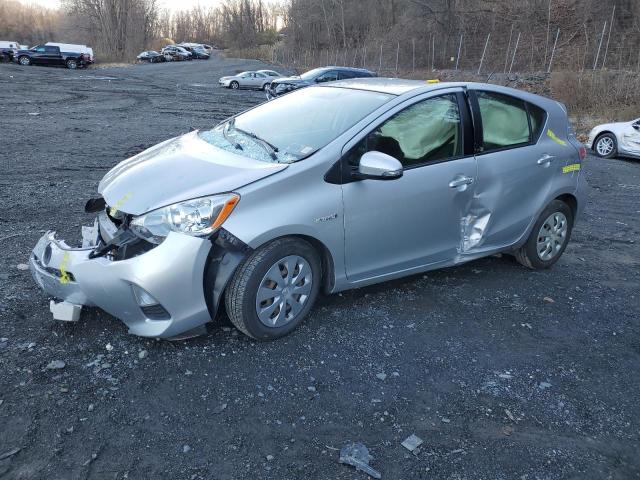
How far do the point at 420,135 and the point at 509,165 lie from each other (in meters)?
0.95

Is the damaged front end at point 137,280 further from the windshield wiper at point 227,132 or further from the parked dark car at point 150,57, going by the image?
the parked dark car at point 150,57

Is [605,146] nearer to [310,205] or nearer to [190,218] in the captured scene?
[310,205]

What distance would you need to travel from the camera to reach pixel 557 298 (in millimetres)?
4715

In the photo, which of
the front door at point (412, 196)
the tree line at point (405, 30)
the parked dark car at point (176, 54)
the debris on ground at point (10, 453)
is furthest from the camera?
the parked dark car at point (176, 54)

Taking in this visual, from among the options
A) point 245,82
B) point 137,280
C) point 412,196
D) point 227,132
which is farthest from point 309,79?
point 137,280

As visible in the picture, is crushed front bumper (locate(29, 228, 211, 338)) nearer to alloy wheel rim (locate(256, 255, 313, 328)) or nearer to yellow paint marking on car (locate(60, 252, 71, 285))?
yellow paint marking on car (locate(60, 252, 71, 285))

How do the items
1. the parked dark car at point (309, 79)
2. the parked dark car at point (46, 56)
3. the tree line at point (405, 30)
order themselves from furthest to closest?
the parked dark car at point (46, 56)
the tree line at point (405, 30)
the parked dark car at point (309, 79)

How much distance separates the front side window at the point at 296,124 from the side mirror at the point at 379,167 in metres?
0.33

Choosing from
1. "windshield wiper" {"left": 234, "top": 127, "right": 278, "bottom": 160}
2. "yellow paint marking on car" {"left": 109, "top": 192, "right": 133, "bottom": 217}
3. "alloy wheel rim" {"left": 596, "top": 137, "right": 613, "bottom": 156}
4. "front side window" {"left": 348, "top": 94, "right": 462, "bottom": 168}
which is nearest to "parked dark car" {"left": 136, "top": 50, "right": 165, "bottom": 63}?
"alloy wheel rim" {"left": 596, "top": 137, "right": 613, "bottom": 156}

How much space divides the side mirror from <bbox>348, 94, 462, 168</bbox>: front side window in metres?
0.12

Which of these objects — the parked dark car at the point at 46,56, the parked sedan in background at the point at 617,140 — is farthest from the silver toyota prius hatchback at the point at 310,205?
the parked dark car at the point at 46,56

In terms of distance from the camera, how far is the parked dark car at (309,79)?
22.0 metres

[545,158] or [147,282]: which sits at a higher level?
[545,158]

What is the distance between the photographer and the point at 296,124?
13.8 feet
